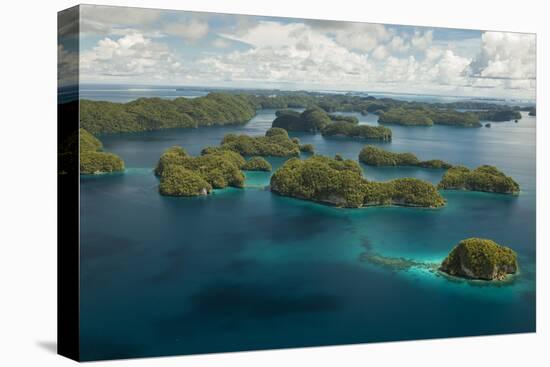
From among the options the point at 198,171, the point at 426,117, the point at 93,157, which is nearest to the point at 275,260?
the point at 198,171

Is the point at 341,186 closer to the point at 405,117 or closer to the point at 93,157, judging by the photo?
A: the point at 405,117

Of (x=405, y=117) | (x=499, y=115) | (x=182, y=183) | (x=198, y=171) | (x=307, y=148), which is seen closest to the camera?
(x=182, y=183)

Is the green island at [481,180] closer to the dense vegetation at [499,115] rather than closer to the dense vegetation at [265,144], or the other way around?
the dense vegetation at [499,115]

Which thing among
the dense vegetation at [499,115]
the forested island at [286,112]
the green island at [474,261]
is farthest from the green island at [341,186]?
the dense vegetation at [499,115]

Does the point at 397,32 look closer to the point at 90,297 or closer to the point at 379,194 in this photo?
the point at 379,194

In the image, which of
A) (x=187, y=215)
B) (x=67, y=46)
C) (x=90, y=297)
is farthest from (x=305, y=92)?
(x=90, y=297)

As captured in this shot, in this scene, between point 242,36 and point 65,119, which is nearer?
point 65,119
